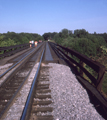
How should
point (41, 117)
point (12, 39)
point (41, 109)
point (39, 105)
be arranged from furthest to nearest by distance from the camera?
point (12, 39) → point (39, 105) → point (41, 109) → point (41, 117)

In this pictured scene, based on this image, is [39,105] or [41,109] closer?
[41,109]

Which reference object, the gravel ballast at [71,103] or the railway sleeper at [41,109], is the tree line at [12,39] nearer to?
the gravel ballast at [71,103]

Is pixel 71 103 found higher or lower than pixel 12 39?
lower

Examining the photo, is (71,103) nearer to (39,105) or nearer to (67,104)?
(67,104)

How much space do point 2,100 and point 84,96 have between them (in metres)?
2.69

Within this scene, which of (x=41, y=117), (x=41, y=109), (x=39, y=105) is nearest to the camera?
(x=41, y=117)

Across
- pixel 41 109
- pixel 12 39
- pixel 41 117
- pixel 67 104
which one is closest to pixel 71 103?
pixel 67 104

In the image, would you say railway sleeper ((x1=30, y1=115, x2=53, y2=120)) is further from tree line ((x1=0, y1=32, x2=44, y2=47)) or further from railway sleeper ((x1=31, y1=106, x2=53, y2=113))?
tree line ((x1=0, y1=32, x2=44, y2=47))

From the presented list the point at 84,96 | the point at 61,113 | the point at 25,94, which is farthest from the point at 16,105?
the point at 84,96

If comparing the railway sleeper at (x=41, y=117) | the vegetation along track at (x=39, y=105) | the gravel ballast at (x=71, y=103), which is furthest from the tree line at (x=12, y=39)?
the railway sleeper at (x=41, y=117)

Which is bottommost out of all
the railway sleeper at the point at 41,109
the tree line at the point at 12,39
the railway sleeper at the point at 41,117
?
the railway sleeper at the point at 41,117

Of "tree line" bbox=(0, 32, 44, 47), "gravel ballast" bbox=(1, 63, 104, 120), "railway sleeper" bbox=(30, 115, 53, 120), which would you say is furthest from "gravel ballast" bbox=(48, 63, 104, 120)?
"tree line" bbox=(0, 32, 44, 47)

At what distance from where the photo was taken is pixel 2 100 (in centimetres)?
393

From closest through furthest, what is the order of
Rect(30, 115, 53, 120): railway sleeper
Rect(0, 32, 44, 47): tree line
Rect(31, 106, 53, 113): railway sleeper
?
1. Rect(30, 115, 53, 120): railway sleeper
2. Rect(31, 106, 53, 113): railway sleeper
3. Rect(0, 32, 44, 47): tree line
